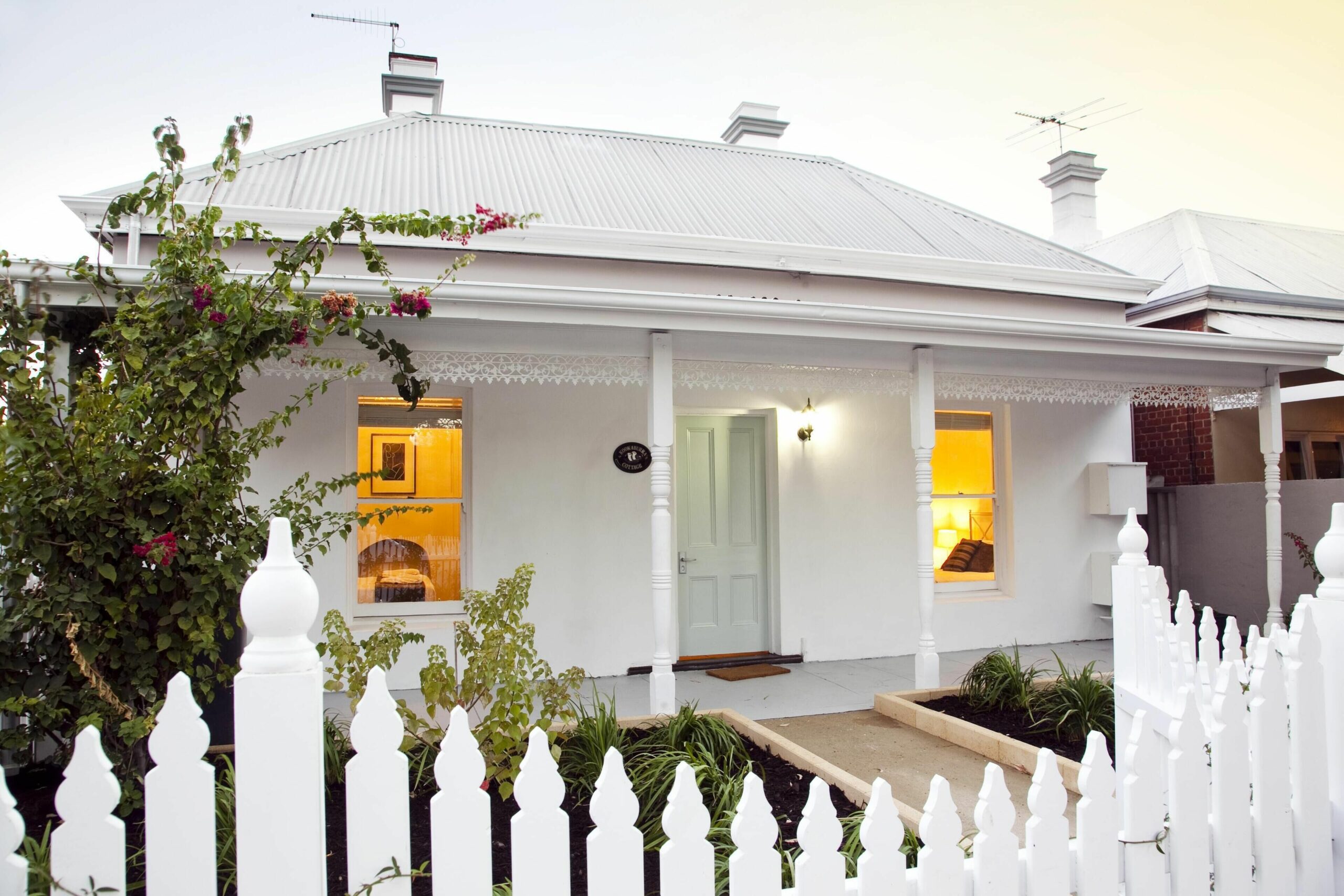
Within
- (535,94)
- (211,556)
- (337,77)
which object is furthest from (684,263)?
(535,94)

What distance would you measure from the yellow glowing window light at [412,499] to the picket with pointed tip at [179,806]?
5753 mm

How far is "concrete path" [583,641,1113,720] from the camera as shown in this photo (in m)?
6.32

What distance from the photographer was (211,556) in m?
3.43

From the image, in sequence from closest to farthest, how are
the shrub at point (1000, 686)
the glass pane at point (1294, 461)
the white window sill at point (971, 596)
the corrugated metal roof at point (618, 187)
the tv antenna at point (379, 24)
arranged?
the shrub at point (1000, 686)
the corrugated metal roof at point (618, 187)
the white window sill at point (971, 596)
the tv antenna at point (379, 24)
the glass pane at point (1294, 461)

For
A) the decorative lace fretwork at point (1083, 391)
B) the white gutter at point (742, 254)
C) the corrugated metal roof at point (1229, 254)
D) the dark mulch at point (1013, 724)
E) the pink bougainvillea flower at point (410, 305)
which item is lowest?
the dark mulch at point (1013, 724)

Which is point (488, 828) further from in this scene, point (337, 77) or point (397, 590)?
point (337, 77)

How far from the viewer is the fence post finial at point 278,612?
1424mm

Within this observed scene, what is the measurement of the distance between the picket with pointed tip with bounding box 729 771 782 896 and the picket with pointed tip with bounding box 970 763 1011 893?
1.68 feet

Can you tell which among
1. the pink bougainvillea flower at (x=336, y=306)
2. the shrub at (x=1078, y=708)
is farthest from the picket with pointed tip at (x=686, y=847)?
the shrub at (x=1078, y=708)

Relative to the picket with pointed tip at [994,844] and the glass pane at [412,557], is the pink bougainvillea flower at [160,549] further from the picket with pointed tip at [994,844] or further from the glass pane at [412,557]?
the glass pane at [412,557]

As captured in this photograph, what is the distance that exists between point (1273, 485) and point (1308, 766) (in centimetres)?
639

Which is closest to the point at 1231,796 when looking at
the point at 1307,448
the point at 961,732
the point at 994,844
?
the point at 994,844

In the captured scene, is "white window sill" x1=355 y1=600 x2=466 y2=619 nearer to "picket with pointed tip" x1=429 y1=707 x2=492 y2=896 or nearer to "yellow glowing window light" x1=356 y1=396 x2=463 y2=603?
"yellow glowing window light" x1=356 y1=396 x2=463 y2=603

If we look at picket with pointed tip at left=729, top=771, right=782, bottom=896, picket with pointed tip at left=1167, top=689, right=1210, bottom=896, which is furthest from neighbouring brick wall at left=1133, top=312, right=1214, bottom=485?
picket with pointed tip at left=729, top=771, right=782, bottom=896
